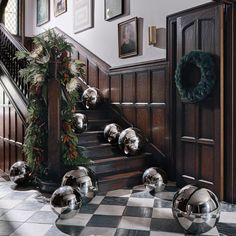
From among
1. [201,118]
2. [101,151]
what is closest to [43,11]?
[101,151]

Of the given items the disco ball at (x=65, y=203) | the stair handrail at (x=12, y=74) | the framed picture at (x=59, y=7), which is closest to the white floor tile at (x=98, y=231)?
the disco ball at (x=65, y=203)

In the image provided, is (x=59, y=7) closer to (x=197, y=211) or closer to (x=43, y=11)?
(x=43, y=11)

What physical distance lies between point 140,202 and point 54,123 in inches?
56.7

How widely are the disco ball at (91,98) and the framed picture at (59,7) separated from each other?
3046 millimetres

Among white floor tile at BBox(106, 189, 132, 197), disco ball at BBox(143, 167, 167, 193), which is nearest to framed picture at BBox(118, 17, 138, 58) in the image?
disco ball at BBox(143, 167, 167, 193)

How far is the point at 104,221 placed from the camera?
2.91m

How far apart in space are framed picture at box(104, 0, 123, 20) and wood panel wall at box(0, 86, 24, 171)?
7.97 ft

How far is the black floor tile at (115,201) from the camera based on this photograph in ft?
11.3

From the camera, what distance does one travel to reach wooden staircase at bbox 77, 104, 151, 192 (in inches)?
158

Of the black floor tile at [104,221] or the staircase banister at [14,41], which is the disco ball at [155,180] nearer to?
the black floor tile at [104,221]

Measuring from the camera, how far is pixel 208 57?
3541 mm

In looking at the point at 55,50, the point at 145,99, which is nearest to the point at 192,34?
the point at 145,99

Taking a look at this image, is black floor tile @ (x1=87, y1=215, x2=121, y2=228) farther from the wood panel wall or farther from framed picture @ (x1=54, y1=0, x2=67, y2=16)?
framed picture @ (x1=54, y1=0, x2=67, y2=16)

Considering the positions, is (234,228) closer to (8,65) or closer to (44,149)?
(44,149)
